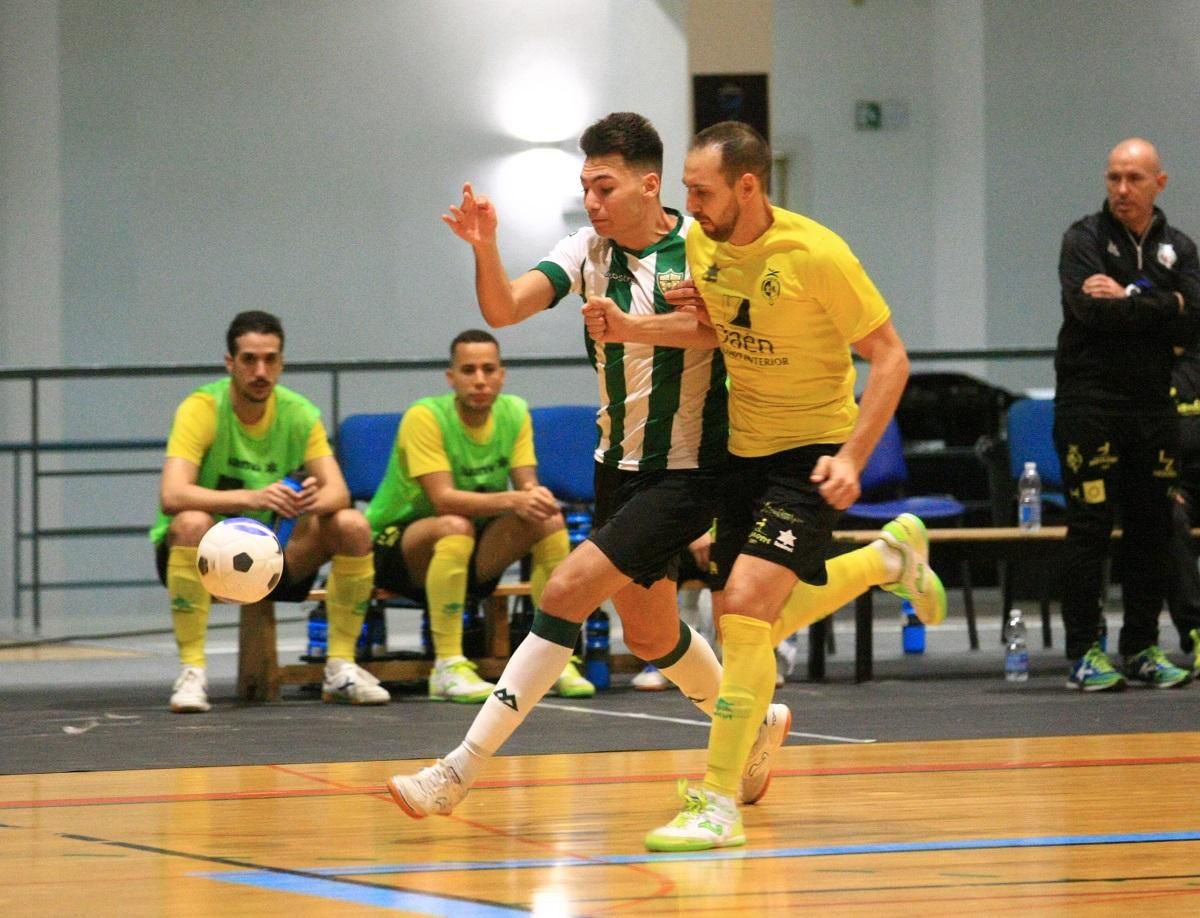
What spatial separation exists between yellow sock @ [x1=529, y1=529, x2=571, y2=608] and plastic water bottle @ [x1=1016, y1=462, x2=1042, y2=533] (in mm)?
1932

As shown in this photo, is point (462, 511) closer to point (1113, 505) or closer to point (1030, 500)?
point (1113, 505)

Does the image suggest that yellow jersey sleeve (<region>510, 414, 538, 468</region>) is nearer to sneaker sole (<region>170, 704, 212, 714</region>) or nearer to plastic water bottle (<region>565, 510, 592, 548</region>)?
plastic water bottle (<region>565, 510, 592, 548</region>)

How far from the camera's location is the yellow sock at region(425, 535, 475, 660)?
6688mm

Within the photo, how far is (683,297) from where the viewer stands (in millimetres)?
4078

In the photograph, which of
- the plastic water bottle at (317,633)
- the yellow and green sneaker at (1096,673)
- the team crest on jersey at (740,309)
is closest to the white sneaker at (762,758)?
the team crest on jersey at (740,309)

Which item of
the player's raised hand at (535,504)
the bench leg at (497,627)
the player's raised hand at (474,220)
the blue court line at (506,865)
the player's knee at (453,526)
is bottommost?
the blue court line at (506,865)

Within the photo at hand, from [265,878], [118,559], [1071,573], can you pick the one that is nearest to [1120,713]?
[1071,573]

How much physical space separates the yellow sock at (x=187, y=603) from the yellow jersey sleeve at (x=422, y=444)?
0.90 m

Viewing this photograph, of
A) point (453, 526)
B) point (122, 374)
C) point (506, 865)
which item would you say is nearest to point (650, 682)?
point (453, 526)

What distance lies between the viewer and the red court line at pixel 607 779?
431 cm

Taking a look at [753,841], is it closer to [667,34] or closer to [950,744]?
[950,744]

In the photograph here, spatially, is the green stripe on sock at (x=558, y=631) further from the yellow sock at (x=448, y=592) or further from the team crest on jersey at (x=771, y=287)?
the yellow sock at (x=448, y=592)

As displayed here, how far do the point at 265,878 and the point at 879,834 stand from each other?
50.1 inches

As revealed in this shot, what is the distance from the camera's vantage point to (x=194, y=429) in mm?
6578
